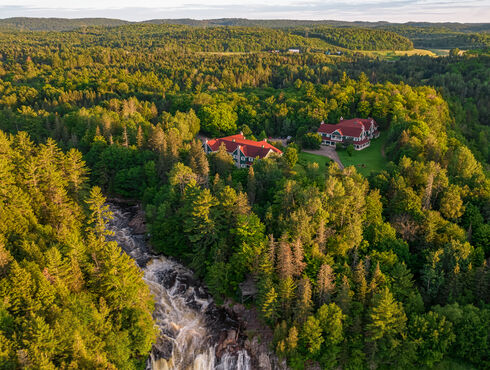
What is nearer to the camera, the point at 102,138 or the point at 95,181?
the point at 95,181

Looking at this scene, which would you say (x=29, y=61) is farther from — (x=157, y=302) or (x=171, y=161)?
(x=157, y=302)

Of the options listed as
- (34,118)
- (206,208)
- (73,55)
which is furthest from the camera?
(73,55)

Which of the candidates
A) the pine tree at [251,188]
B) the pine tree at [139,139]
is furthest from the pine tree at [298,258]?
the pine tree at [139,139]

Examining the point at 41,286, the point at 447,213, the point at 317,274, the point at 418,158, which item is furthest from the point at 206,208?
the point at 418,158

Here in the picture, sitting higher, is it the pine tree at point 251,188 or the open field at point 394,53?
the open field at point 394,53

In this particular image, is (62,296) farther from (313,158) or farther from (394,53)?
(394,53)

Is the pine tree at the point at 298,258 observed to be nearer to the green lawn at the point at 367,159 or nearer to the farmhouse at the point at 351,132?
the green lawn at the point at 367,159
